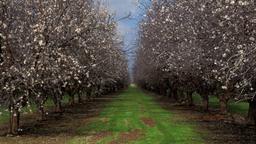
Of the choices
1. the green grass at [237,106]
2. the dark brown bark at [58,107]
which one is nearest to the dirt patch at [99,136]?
the dark brown bark at [58,107]

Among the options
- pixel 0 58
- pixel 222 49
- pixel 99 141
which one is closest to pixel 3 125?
pixel 0 58

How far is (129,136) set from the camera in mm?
27359

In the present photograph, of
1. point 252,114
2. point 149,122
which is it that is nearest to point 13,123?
point 149,122

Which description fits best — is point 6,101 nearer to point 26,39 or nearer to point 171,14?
point 26,39

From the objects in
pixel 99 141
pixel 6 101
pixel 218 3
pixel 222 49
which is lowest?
pixel 99 141

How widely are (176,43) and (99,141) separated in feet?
33.7

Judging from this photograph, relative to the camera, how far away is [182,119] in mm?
38031

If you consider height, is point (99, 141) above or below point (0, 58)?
below

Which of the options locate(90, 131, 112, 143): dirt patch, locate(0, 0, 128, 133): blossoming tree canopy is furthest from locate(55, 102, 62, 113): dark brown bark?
locate(90, 131, 112, 143): dirt patch

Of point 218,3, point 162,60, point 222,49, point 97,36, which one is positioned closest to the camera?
point 218,3

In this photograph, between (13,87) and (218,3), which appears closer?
(218,3)

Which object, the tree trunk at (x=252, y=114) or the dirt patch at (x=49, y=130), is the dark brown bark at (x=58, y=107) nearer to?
the dirt patch at (x=49, y=130)

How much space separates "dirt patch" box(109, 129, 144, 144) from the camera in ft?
82.7

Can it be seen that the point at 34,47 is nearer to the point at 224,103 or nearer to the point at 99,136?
the point at 99,136
